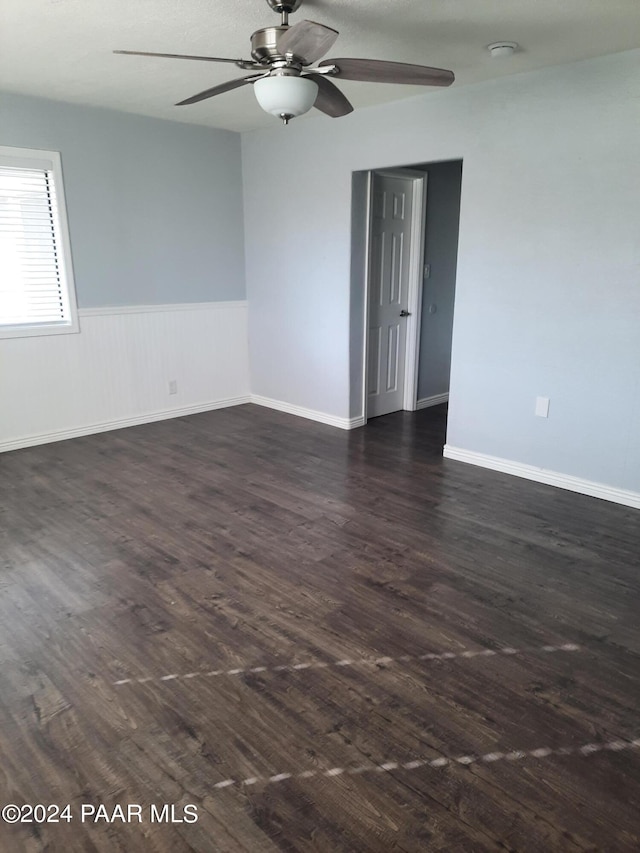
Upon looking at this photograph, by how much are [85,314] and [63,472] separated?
1411mm

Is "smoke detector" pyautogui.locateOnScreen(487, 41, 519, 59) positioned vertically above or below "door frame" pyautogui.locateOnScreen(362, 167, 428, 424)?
above

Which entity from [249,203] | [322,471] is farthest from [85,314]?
[322,471]

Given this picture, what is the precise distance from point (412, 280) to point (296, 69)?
3.35 m

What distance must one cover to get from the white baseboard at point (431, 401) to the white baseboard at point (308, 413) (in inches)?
34.4

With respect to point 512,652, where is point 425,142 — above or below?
above

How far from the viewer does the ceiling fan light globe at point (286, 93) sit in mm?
2350

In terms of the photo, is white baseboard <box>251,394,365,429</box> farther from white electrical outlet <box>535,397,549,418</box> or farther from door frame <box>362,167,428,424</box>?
white electrical outlet <box>535,397,549,418</box>

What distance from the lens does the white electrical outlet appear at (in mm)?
3881

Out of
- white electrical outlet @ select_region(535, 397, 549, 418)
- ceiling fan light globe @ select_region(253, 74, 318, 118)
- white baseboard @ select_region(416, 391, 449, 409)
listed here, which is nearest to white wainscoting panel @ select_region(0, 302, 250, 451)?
white baseboard @ select_region(416, 391, 449, 409)

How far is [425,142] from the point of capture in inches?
163

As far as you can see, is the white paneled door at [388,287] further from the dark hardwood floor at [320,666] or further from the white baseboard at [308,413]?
the dark hardwood floor at [320,666]

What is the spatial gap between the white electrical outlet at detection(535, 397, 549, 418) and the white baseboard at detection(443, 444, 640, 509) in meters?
0.37

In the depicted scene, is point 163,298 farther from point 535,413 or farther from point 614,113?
point 614,113

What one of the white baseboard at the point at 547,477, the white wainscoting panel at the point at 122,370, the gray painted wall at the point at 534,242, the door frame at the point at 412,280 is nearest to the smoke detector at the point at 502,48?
the gray painted wall at the point at 534,242
